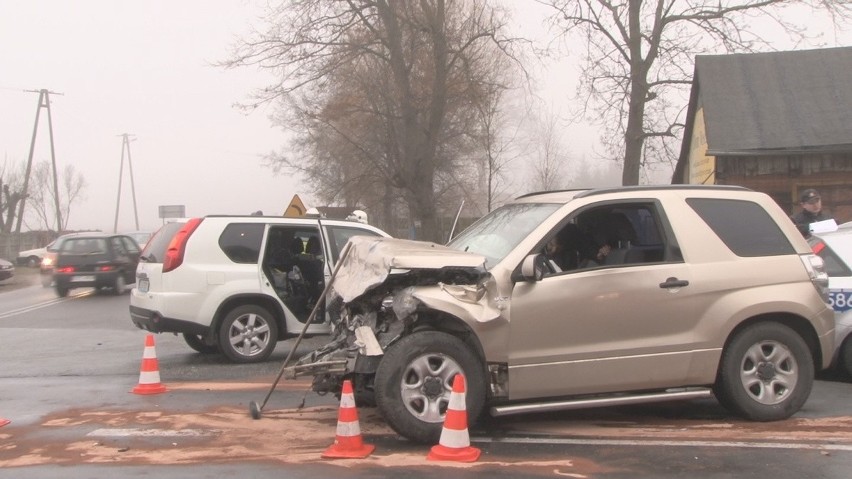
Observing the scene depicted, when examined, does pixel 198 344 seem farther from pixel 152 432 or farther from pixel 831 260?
pixel 831 260

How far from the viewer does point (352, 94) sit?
2792 cm

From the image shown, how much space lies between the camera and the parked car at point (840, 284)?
739cm

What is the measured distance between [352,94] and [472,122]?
5678 millimetres

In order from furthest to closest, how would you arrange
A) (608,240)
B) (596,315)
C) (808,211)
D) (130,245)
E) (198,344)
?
(130,245)
(198,344)
(808,211)
(608,240)
(596,315)

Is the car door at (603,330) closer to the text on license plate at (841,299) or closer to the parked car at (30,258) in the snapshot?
the text on license plate at (841,299)

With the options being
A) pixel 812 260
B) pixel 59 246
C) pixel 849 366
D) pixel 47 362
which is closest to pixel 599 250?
pixel 812 260

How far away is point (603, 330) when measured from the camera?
566 cm

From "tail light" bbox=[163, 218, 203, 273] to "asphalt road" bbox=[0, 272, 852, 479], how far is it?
129cm

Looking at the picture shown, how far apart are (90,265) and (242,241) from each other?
12847 millimetres

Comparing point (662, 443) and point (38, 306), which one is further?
point (38, 306)

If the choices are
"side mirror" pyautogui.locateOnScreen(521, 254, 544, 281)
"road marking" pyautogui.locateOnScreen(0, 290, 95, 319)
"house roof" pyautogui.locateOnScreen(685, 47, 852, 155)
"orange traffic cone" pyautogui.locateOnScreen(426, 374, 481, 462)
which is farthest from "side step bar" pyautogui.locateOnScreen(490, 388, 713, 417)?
"road marking" pyautogui.locateOnScreen(0, 290, 95, 319)

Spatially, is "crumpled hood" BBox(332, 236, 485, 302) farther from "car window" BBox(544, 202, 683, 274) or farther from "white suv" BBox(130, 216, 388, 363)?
"white suv" BBox(130, 216, 388, 363)

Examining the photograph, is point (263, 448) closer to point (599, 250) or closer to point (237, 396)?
point (237, 396)

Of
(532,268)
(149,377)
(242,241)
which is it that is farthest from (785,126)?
(149,377)
